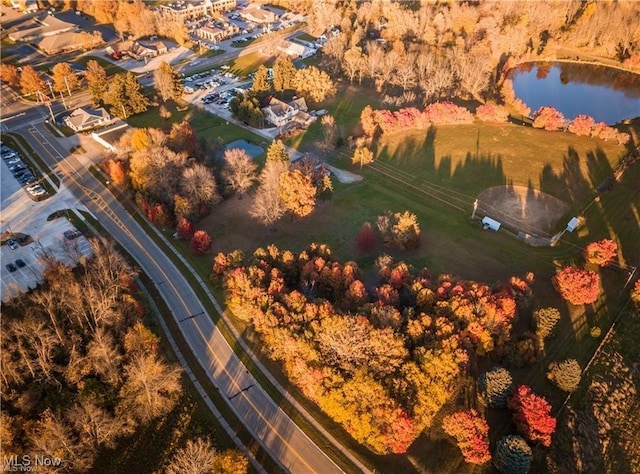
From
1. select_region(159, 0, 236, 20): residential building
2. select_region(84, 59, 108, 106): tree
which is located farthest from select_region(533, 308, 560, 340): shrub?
select_region(159, 0, 236, 20): residential building

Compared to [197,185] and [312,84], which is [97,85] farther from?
[197,185]

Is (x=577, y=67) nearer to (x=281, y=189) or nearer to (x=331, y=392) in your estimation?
(x=281, y=189)

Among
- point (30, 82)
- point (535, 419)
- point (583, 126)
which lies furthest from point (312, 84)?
point (535, 419)

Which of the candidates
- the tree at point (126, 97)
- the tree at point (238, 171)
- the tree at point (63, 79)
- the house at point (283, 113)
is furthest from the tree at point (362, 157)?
the tree at point (63, 79)

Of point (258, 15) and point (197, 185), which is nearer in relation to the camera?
point (197, 185)

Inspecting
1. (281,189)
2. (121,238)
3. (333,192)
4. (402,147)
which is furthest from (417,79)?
(121,238)

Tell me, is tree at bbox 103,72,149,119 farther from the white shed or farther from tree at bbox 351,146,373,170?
the white shed
